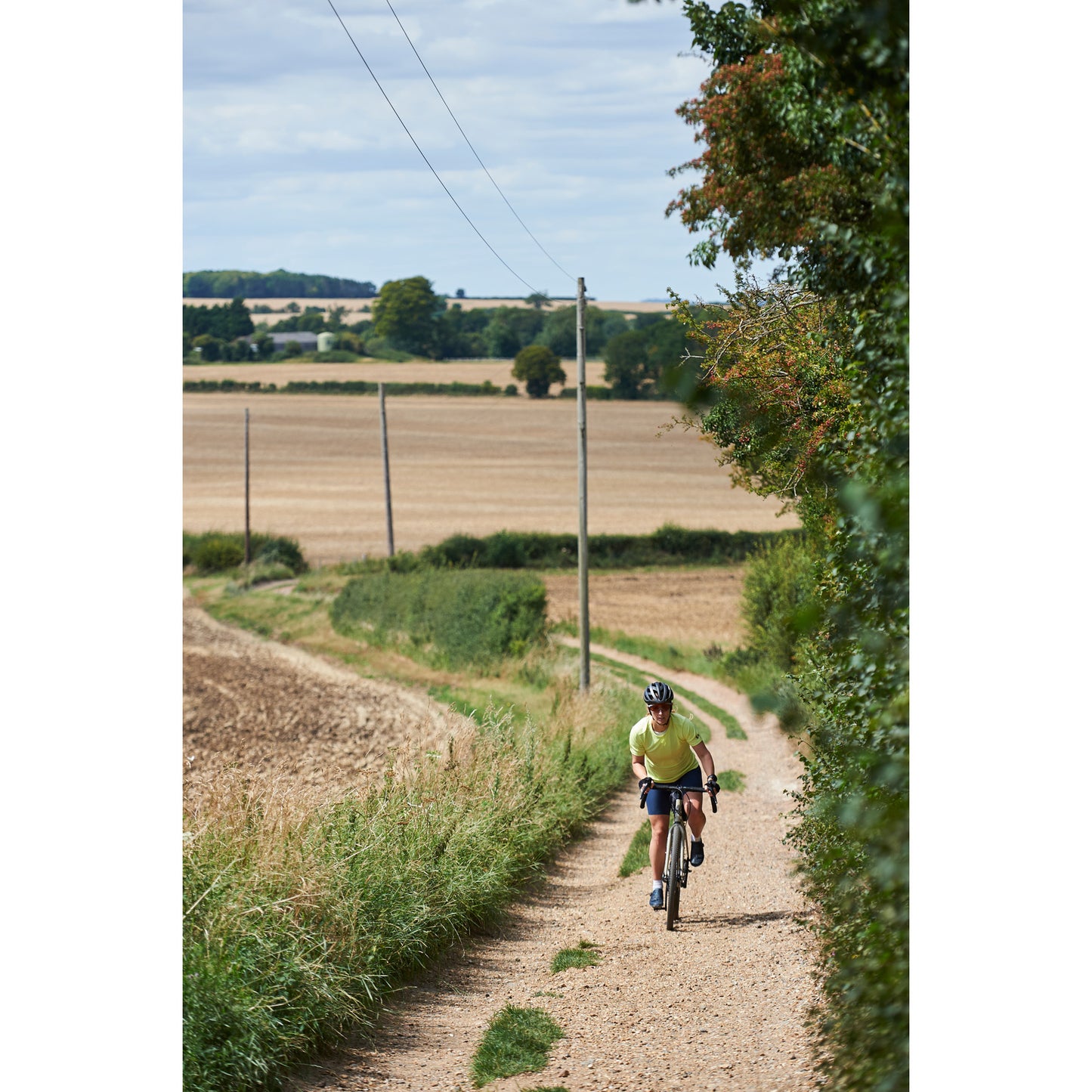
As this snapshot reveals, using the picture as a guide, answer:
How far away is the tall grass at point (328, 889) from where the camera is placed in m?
5.59

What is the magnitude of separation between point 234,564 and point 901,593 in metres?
46.0

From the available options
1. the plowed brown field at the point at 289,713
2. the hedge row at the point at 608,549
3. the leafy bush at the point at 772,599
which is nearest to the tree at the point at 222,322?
the hedge row at the point at 608,549

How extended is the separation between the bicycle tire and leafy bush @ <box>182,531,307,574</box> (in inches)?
1550

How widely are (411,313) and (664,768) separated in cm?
7329

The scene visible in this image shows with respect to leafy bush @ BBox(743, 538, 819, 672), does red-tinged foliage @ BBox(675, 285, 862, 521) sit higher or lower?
higher

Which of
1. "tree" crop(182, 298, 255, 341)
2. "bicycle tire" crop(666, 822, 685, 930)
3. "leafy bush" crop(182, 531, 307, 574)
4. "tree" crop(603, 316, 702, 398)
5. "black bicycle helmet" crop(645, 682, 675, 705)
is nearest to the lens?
"black bicycle helmet" crop(645, 682, 675, 705)

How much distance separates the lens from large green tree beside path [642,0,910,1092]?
147 inches

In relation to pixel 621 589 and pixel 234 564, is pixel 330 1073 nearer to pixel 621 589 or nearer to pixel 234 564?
pixel 621 589

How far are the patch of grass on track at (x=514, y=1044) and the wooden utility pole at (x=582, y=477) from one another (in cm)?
944

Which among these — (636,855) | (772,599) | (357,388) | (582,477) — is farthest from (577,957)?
(357,388)

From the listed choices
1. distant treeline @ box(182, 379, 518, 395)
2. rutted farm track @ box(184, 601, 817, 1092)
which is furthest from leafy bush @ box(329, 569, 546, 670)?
distant treeline @ box(182, 379, 518, 395)

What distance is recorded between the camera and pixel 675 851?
26.4ft

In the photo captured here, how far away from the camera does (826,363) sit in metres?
6.35

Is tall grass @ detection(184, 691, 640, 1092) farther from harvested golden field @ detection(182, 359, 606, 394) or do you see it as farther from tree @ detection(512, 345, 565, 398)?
harvested golden field @ detection(182, 359, 606, 394)
